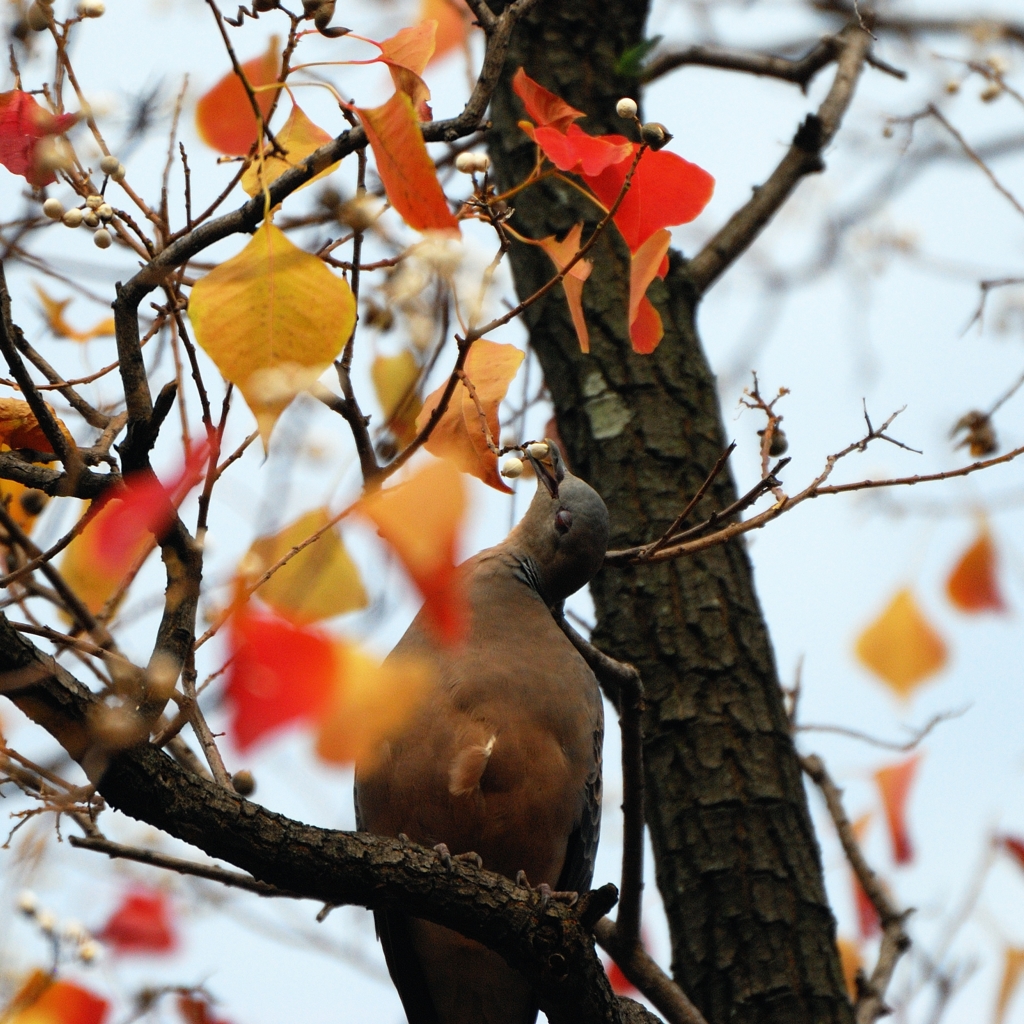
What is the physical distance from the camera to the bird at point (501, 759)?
3068 millimetres

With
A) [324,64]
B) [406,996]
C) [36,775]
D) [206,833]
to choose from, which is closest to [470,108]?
[324,64]

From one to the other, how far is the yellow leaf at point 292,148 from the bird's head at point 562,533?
137 cm

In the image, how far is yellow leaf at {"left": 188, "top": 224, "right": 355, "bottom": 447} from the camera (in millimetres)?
1550

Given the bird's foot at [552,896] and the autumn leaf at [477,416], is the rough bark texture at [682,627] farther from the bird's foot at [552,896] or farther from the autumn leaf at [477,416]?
the autumn leaf at [477,416]

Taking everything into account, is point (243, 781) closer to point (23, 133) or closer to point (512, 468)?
point (512, 468)

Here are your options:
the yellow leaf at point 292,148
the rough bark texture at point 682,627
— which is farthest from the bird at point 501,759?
the yellow leaf at point 292,148

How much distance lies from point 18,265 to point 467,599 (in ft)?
5.45

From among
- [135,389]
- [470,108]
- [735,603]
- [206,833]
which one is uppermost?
[735,603]

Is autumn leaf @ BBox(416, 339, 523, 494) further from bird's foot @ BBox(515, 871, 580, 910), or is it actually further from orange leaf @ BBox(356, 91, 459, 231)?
bird's foot @ BBox(515, 871, 580, 910)

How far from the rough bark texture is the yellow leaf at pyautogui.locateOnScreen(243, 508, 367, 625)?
1.67 meters

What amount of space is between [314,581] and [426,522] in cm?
23

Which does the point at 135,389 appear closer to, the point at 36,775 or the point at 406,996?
the point at 36,775

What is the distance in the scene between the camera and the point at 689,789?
10.8 feet

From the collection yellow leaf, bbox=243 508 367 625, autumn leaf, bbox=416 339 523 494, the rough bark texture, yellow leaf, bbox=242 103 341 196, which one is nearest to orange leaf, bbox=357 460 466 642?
yellow leaf, bbox=243 508 367 625
